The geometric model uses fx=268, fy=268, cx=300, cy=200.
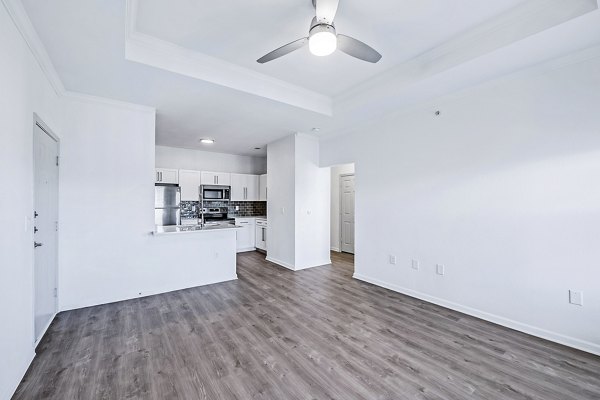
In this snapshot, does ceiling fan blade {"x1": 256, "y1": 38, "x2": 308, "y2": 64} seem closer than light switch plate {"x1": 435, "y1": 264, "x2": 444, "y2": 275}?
Yes

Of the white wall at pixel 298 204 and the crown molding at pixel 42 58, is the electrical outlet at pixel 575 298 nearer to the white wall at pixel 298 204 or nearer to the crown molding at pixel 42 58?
the white wall at pixel 298 204

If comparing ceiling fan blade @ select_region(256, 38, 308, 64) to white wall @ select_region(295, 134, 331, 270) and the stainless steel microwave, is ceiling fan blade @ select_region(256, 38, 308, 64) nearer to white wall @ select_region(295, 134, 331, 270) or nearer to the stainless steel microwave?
white wall @ select_region(295, 134, 331, 270)

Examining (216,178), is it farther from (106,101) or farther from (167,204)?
(106,101)

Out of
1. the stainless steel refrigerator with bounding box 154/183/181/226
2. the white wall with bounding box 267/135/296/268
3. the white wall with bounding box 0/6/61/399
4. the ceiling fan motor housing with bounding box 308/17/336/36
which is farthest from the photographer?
the stainless steel refrigerator with bounding box 154/183/181/226

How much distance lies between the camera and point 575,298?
97.7 inches

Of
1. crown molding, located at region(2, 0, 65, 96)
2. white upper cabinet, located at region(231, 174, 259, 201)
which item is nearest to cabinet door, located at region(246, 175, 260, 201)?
white upper cabinet, located at region(231, 174, 259, 201)

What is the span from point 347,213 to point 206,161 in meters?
3.95

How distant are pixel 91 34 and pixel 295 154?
136 inches

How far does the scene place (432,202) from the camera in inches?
141

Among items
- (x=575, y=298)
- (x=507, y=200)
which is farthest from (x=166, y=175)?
(x=575, y=298)

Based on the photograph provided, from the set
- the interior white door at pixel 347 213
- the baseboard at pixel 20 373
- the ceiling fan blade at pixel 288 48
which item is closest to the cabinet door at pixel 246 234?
the interior white door at pixel 347 213

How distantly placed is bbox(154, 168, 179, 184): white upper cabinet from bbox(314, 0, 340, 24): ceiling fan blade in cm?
528

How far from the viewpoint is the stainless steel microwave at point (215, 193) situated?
21.8 feet

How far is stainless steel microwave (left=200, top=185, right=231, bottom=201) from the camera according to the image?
262 inches
